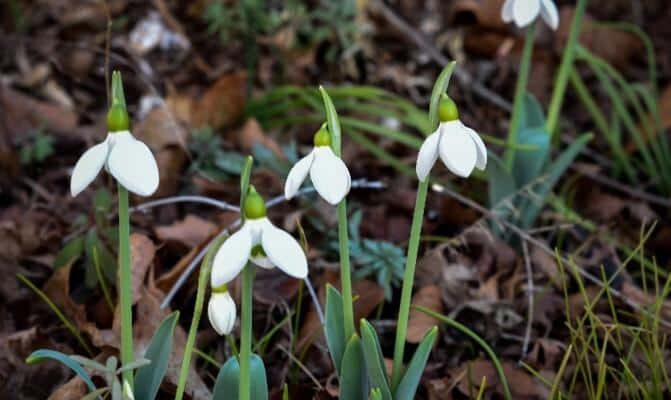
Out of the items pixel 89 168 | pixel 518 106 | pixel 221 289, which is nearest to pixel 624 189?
pixel 518 106

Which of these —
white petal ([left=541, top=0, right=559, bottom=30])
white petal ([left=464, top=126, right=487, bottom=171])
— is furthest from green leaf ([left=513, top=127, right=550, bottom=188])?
white petal ([left=464, top=126, right=487, bottom=171])

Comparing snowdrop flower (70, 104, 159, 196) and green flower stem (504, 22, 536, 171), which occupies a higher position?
snowdrop flower (70, 104, 159, 196)

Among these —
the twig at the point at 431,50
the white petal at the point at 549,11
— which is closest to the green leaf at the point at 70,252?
the white petal at the point at 549,11

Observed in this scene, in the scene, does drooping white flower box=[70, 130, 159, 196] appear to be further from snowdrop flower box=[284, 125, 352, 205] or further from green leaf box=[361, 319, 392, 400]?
green leaf box=[361, 319, 392, 400]

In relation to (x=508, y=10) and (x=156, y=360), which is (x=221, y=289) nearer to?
(x=156, y=360)

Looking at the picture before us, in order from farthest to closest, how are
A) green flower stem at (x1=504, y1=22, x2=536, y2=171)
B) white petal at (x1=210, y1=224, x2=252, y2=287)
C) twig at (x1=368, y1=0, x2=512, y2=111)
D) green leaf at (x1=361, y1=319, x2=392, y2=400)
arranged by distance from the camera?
twig at (x1=368, y1=0, x2=512, y2=111), green flower stem at (x1=504, y1=22, x2=536, y2=171), green leaf at (x1=361, y1=319, x2=392, y2=400), white petal at (x1=210, y1=224, x2=252, y2=287)

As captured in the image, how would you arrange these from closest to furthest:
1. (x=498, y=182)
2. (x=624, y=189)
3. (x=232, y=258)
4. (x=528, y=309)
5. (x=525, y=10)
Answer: (x=232, y=258)
(x=525, y=10)
(x=528, y=309)
(x=498, y=182)
(x=624, y=189)
